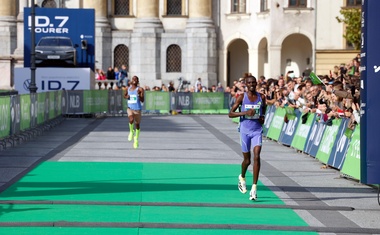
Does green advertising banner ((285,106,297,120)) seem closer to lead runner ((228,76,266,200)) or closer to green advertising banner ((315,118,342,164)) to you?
green advertising banner ((315,118,342,164))

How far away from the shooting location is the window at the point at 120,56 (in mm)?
68938

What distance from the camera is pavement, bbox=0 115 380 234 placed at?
45.4 ft

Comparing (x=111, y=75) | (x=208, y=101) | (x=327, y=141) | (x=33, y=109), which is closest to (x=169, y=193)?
(x=327, y=141)

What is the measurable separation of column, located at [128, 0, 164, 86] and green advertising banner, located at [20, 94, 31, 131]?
36.8 metres

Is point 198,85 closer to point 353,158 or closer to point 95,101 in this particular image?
point 95,101

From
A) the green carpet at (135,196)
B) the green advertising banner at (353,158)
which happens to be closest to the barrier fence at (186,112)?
the green advertising banner at (353,158)

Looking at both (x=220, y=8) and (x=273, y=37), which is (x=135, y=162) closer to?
(x=273, y=37)

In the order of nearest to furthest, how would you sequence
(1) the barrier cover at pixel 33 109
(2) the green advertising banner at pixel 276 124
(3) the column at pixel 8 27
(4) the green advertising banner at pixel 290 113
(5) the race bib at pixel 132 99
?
1. (4) the green advertising banner at pixel 290 113
2. (5) the race bib at pixel 132 99
3. (2) the green advertising banner at pixel 276 124
4. (1) the barrier cover at pixel 33 109
5. (3) the column at pixel 8 27

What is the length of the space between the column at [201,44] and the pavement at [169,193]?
3857cm

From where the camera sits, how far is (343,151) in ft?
68.7

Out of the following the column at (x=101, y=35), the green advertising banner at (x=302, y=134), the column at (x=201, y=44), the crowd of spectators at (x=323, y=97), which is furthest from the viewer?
the column at (x=101, y=35)

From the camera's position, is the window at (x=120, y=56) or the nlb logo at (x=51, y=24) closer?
the nlb logo at (x=51, y=24)

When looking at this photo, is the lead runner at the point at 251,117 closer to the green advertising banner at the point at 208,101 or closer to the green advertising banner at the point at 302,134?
the green advertising banner at the point at 302,134

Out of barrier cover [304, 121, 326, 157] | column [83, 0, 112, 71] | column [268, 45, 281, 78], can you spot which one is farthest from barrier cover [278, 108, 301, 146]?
column [83, 0, 112, 71]
